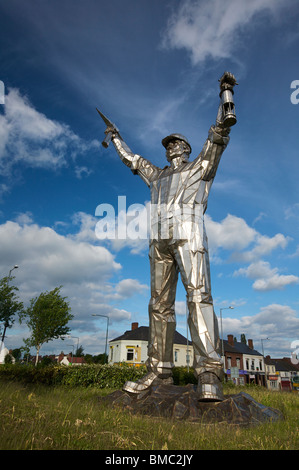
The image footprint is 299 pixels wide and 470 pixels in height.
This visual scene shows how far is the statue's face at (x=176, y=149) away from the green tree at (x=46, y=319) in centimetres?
1868

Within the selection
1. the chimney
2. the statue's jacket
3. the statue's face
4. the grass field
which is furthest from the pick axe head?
the chimney

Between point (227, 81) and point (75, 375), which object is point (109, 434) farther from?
point (75, 375)

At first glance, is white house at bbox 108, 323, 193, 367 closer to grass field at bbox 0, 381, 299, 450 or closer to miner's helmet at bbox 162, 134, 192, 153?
miner's helmet at bbox 162, 134, 192, 153

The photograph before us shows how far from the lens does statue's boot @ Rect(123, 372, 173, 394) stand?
5.80 m

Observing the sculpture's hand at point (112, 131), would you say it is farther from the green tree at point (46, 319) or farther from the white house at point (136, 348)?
the white house at point (136, 348)

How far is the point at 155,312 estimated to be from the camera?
21.2ft

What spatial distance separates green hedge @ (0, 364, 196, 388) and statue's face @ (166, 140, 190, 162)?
6.26 m

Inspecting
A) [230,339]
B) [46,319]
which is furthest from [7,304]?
[230,339]

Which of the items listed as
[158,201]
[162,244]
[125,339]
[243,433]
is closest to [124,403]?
[243,433]

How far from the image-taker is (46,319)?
2309 centimetres

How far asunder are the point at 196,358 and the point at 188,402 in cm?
75
